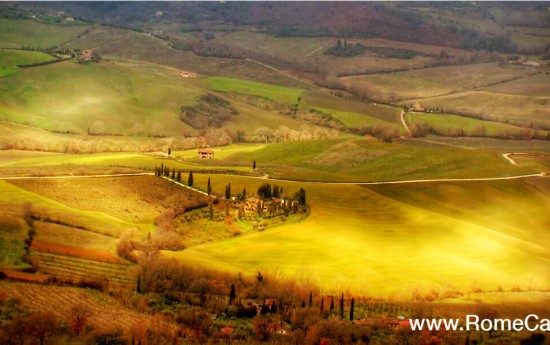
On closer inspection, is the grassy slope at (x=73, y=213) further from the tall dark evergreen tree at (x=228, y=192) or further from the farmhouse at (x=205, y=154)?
the farmhouse at (x=205, y=154)

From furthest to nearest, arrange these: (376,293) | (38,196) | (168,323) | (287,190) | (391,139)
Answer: (391,139), (287,190), (38,196), (376,293), (168,323)

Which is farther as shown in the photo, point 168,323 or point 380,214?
point 380,214

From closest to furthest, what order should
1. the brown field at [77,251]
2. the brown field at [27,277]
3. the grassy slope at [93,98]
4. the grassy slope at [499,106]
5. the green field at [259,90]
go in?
the brown field at [27,277], the brown field at [77,251], the grassy slope at [93,98], the grassy slope at [499,106], the green field at [259,90]

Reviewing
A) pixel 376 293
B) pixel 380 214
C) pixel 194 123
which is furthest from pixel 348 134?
pixel 376 293

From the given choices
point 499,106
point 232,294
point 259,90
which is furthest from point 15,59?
point 232,294

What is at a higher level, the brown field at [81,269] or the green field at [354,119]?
the green field at [354,119]

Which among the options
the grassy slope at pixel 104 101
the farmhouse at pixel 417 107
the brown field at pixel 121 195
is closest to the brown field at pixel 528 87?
the farmhouse at pixel 417 107

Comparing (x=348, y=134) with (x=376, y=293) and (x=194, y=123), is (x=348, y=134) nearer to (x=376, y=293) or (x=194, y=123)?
(x=194, y=123)

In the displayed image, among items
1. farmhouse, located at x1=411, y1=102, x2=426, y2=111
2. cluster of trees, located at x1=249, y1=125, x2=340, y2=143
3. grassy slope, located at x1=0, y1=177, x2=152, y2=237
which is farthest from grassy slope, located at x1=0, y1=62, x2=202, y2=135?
grassy slope, located at x1=0, y1=177, x2=152, y2=237
